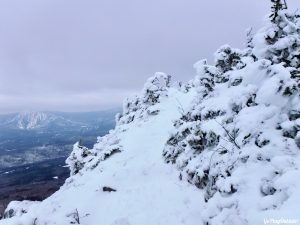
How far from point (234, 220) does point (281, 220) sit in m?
1.92

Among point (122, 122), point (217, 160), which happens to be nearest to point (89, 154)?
point (122, 122)

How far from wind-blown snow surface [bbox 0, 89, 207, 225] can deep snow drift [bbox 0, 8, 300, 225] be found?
0.23 feet

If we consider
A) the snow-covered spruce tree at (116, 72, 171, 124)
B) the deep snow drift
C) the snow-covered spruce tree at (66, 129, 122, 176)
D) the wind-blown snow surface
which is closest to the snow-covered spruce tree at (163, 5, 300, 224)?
the deep snow drift

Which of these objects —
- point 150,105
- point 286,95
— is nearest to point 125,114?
point 150,105

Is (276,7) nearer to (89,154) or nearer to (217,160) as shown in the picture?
(217,160)

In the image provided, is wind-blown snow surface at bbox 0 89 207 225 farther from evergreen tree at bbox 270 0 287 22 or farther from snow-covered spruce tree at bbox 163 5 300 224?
evergreen tree at bbox 270 0 287 22

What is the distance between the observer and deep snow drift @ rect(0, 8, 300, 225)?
396 inches

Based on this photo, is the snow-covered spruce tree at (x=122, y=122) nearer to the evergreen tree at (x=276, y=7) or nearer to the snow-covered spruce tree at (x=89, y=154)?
the snow-covered spruce tree at (x=89, y=154)

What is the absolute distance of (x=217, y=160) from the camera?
14.1 meters

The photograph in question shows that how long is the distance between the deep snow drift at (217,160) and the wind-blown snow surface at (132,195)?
7 cm

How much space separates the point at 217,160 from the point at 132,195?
21.9 feet

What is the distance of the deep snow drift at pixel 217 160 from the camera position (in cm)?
1007

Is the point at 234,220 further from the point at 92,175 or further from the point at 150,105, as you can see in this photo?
the point at 150,105

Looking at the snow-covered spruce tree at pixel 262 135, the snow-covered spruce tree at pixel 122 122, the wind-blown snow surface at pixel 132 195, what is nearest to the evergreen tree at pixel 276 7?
the snow-covered spruce tree at pixel 262 135
